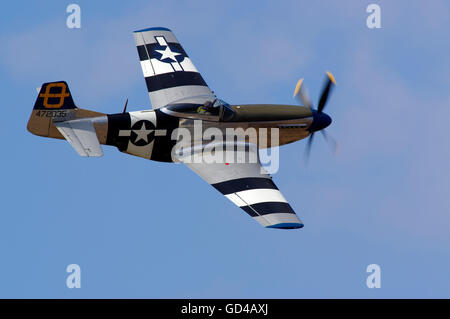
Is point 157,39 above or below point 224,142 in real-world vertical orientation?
above

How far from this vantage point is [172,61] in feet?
101

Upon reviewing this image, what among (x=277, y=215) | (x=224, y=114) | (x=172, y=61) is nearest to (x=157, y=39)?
(x=172, y=61)

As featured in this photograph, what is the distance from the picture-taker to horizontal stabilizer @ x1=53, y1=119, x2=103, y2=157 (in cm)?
2539

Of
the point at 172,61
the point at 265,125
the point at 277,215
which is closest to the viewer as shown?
the point at 277,215

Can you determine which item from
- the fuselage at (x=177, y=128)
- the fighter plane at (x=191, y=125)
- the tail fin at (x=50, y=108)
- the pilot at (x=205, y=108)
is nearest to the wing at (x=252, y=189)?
the fighter plane at (x=191, y=125)

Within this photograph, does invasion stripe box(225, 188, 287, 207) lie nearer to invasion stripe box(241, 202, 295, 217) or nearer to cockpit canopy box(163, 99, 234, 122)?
invasion stripe box(241, 202, 295, 217)

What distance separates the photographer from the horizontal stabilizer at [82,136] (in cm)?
2539

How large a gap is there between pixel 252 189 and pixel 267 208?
101 centimetres

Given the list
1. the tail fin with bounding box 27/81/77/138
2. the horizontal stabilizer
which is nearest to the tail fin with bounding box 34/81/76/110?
the tail fin with bounding box 27/81/77/138

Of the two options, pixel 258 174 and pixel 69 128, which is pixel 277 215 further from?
pixel 69 128

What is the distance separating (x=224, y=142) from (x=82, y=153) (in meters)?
4.18

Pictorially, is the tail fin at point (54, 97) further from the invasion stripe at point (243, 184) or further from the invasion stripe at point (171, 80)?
the invasion stripe at point (243, 184)

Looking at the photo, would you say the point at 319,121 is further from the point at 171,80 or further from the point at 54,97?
the point at 54,97

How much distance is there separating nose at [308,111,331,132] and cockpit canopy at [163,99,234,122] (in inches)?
108
